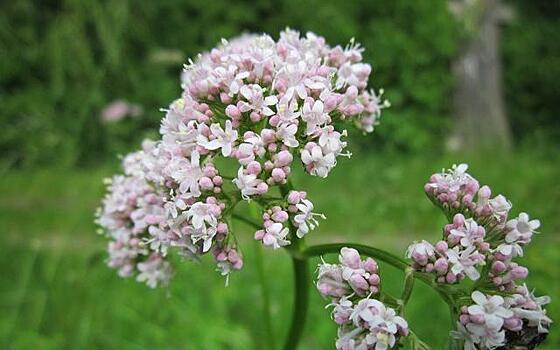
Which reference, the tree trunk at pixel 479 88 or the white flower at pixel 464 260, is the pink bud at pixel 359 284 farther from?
the tree trunk at pixel 479 88

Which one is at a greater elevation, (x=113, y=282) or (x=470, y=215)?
(x=113, y=282)

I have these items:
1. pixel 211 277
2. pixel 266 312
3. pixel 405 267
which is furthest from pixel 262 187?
pixel 211 277

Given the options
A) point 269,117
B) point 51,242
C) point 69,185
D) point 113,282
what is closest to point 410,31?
point 69,185

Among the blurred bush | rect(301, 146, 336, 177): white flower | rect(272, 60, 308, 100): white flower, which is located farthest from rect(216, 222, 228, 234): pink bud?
the blurred bush

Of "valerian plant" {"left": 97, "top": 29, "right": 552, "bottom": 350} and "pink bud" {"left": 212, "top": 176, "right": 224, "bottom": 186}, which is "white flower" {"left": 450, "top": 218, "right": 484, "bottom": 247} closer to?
"valerian plant" {"left": 97, "top": 29, "right": 552, "bottom": 350}

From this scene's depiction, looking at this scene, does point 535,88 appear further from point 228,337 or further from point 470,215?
point 470,215

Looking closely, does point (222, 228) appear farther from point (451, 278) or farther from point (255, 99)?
point (451, 278)
